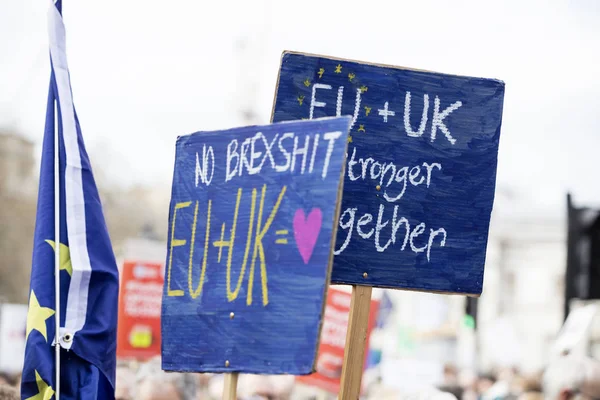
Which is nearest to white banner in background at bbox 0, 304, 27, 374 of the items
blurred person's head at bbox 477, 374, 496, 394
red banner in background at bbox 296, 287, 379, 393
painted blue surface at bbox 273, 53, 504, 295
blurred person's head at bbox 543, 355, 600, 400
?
red banner in background at bbox 296, 287, 379, 393

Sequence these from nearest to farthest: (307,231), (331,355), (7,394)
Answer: (307,231), (7,394), (331,355)

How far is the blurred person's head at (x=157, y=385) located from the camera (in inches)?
282

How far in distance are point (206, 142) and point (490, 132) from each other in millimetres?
1006

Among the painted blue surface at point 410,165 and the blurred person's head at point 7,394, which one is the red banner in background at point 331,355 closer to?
the blurred person's head at point 7,394

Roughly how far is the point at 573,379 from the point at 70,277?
4.71 metres

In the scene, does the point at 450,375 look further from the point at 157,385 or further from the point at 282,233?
the point at 282,233

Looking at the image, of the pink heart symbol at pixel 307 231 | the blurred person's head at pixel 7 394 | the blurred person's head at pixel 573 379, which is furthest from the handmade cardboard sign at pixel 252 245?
the blurred person's head at pixel 573 379

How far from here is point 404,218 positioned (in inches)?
149

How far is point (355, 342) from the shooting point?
3795 millimetres

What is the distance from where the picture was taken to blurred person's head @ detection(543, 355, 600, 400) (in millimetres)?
7496

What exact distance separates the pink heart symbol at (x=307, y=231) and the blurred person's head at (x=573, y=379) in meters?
4.79

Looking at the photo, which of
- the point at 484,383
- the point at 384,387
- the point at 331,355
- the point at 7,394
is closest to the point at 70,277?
the point at 7,394

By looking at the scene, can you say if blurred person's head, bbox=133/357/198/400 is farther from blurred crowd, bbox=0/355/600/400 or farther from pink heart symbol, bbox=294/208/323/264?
pink heart symbol, bbox=294/208/323/264

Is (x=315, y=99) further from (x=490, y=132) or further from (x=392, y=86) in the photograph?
(x=490, y=132)
